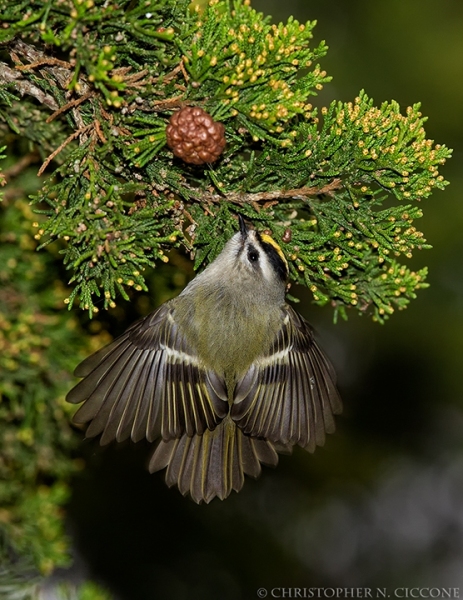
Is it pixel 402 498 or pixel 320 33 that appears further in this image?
A: pixel 402 498

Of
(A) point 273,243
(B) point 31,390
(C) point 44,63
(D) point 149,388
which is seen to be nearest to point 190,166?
(A) point 273,243

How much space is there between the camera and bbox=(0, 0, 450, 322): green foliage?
2.16 m

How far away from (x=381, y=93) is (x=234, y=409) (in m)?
4.23

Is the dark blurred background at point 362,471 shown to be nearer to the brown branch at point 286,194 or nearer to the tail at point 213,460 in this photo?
the tail at point 213,460

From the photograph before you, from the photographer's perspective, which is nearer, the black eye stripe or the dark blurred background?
the black eye stripe

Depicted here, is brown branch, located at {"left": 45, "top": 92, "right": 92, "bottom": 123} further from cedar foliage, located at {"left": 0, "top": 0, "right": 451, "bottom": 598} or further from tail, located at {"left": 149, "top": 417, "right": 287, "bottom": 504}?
tail, located at {"left": 149, "top": 417, "right": 287, "bottom": 504}

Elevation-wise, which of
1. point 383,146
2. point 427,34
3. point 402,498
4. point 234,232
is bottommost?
point 402,498

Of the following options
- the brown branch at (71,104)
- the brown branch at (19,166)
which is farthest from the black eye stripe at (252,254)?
the brown branch at (19,166)

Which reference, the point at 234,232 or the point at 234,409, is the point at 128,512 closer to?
the point at 234,409

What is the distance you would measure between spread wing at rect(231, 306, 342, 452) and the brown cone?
4.52 ft

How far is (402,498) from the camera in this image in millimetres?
8422

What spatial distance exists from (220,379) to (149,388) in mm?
335

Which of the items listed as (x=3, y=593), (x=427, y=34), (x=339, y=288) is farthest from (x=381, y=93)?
(x=3, y=593)

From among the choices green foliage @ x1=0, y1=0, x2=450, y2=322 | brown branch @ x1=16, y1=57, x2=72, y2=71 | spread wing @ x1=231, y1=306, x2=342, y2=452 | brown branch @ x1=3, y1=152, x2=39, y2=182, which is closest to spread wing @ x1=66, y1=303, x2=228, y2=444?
spread wing @ x1=231, y1=306, x2=342, y2=452
